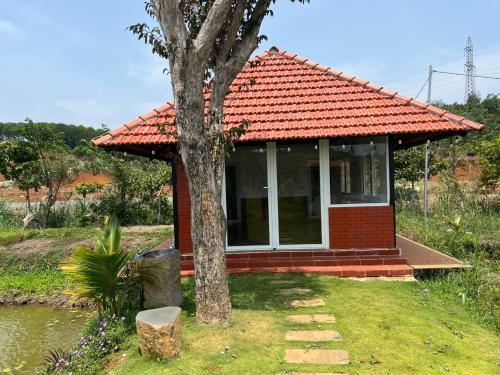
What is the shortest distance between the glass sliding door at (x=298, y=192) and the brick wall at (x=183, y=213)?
184cm

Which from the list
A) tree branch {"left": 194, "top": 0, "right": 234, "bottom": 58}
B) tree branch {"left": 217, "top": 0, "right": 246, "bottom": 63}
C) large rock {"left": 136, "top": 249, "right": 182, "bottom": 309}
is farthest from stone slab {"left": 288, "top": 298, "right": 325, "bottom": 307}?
tree branch {"left": 194, "top": 0, "right": 234, "bottom": 58}

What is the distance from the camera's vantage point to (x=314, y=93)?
890cm

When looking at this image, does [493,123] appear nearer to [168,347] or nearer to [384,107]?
[384,107]

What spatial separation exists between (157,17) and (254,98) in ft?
13.7

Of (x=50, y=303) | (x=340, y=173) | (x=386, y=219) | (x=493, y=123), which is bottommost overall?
(x=50, y=303)

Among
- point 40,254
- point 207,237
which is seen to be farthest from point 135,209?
point 207,237

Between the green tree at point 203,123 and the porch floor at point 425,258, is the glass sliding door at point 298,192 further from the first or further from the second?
the green tree at point 203,123

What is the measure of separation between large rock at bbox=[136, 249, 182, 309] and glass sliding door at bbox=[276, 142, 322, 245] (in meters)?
2.96

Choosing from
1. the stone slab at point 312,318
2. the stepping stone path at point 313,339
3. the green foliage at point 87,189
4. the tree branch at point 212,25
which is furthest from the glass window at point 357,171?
the green foliage at point 87,189

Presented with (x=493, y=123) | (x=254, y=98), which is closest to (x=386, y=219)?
(x=254, y=98)

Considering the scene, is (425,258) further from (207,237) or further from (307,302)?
(207,237)

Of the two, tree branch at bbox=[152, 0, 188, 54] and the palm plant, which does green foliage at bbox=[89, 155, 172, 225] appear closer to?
the palm plant

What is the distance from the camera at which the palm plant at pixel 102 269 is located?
502 centimetres

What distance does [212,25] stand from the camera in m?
4.77
